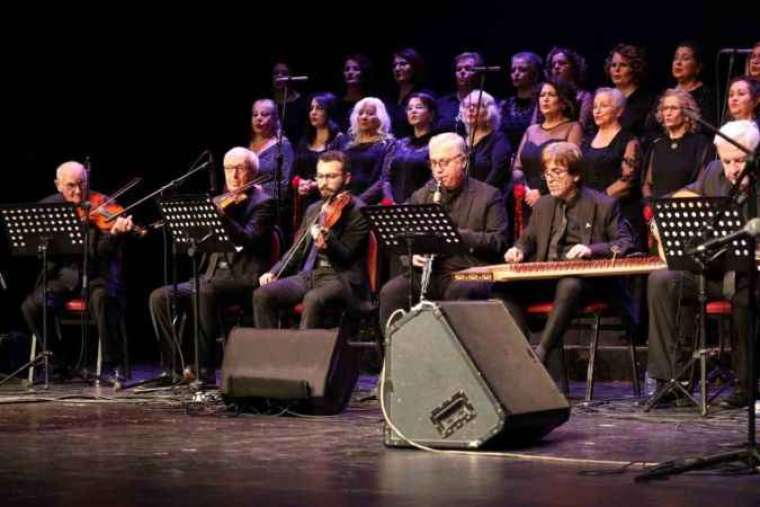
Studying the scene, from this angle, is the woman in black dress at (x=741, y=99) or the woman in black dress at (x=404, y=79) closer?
the woman in black dress at (x=741, y=99)

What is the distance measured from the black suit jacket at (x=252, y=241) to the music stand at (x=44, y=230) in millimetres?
864

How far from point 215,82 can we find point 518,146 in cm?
284

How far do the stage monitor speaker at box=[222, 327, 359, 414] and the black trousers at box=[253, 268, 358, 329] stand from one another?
102cm

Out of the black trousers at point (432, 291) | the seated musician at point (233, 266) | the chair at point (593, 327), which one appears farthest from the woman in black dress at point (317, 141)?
the chair at point (593, 327)

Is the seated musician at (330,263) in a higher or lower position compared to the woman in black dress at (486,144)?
lower

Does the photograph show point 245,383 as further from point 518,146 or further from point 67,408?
point 518,146

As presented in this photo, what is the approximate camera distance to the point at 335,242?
7609 mm

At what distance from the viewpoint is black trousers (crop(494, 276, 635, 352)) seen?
6.82m

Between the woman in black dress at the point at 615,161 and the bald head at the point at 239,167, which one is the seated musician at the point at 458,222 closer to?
the woman in black dress at the point at 615,161

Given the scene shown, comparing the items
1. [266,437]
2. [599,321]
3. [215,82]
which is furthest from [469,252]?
[215,82]

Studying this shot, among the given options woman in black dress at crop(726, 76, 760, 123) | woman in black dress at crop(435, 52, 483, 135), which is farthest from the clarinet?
woman in black dress at crop(726, 76, 760, 123)

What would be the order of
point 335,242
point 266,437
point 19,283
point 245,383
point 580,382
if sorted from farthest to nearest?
point 19,283, point 580,382, point 335,242, point 245,383, point 266,437

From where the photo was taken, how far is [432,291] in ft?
24.1

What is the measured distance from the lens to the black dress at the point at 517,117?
28.7ft
